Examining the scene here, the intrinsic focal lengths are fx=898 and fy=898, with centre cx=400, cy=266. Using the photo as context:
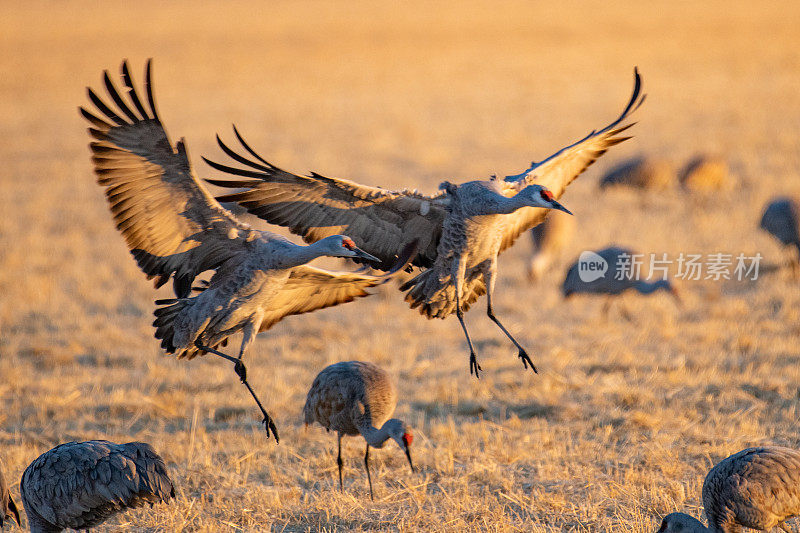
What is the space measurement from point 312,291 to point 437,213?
3.05 ft

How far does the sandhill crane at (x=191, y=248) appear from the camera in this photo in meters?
4.72

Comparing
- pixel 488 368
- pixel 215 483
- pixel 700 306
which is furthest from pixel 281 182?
pixel 700 306

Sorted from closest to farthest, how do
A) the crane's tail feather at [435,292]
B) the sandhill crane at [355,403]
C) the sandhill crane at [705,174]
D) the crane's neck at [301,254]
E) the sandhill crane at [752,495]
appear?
the sandhill crane at [752,495], the crane's neck at [301,254], the sandhill crane at [355,403], the crane's tail feather at [435,292], the sandhill crane at [705,174]

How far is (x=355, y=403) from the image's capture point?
5.22m

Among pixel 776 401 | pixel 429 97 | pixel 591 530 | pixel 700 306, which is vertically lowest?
pixel 591 530

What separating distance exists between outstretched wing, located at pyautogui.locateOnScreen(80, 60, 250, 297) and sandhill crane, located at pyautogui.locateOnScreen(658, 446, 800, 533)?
2.80 metres

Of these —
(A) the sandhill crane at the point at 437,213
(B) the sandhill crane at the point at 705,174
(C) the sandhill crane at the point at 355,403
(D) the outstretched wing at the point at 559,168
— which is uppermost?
(B) the sandhill crane at the point at 705,174

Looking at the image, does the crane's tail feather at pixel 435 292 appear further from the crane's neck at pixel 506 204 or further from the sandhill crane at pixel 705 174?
the sandhill crane at pixel 705 174

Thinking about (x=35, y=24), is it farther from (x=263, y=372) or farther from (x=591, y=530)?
(x=591, y=530)

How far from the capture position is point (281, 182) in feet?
17.1

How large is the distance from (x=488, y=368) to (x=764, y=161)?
9.03 metres

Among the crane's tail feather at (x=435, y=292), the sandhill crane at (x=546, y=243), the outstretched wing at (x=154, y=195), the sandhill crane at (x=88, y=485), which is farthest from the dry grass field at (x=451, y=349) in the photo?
the outstretched wing at (x=154, y=195)

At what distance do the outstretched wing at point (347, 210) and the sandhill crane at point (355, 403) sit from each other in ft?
2.31

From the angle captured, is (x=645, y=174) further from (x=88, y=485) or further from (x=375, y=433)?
(x=88, y=485)
